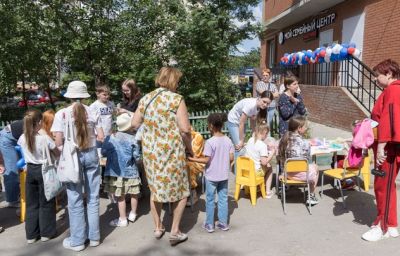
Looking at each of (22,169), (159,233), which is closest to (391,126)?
(159,233)

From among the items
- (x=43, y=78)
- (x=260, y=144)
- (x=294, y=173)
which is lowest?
(x=294, y=173)

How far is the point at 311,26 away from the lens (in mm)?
15953

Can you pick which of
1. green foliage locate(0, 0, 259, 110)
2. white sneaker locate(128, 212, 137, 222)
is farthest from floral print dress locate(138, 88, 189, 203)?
green foliage locate(0, 0, 259, 110)

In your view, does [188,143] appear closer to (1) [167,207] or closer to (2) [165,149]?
(2) [165,149]

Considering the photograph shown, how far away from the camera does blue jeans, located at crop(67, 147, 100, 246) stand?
3740 mm

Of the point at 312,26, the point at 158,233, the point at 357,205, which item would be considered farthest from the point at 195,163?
the point at 312,26

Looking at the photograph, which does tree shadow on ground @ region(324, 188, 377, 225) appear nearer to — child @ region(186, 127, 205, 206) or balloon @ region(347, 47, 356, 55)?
child @ region(186, 127, 205, 206)

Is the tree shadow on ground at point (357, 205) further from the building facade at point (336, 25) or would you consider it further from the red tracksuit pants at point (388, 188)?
the building facade at point (336, 25)

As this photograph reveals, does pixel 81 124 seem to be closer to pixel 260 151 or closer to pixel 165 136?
pixel 165 136

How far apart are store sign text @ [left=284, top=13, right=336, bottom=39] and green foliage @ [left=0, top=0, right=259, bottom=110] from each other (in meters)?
4.85

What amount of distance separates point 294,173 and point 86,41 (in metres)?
8.72

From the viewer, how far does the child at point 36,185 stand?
381 cm

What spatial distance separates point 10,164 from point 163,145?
8.08 ft

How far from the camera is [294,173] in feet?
15.9
